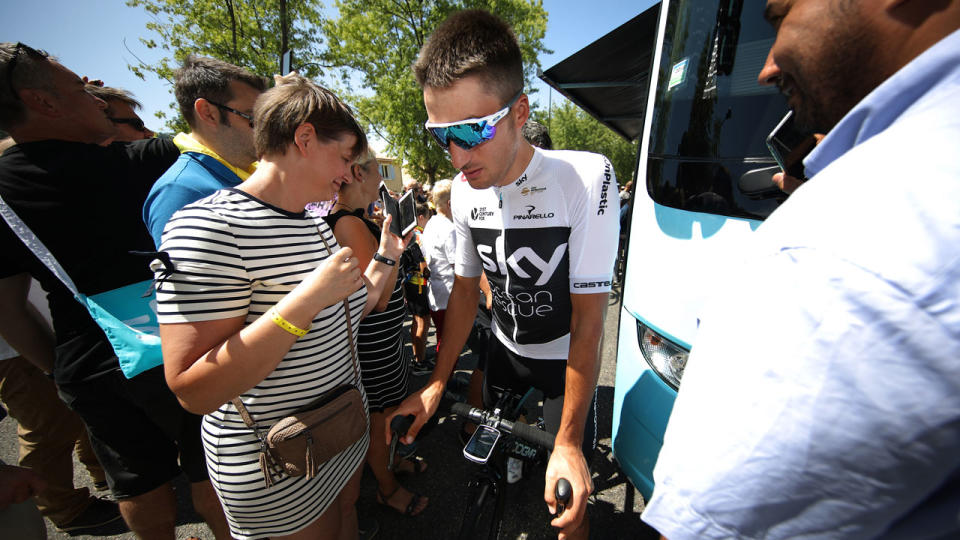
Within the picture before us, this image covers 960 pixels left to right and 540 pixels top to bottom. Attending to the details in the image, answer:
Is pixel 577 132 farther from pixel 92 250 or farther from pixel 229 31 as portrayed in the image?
pixel 92 250

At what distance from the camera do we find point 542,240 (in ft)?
5.32

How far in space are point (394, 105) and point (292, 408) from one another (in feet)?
53.5

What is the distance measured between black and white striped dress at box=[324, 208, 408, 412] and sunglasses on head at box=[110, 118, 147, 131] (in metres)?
2.39

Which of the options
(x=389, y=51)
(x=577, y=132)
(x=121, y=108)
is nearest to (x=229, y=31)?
(x=389, y=51)

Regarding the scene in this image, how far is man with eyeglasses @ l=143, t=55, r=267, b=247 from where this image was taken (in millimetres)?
1798

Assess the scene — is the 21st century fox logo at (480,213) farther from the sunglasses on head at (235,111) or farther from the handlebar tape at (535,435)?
the sunglasses on head at (235,111)

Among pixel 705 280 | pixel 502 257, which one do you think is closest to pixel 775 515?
pixel 705 280

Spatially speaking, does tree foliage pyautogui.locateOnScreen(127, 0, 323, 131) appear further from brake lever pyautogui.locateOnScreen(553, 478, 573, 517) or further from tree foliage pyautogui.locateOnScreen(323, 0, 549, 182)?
brake lever pyautogui.locateOnScreen(553, 478, 573, 517)

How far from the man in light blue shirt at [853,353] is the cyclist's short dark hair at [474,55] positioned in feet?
3.56

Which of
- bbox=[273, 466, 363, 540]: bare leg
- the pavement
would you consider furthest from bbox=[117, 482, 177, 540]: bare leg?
bbox=[273, 466, 363, 540]: bare leg

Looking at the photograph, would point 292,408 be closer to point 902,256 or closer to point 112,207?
point 112,207

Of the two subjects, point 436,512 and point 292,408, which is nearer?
point 292,408

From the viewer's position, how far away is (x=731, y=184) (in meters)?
1.66

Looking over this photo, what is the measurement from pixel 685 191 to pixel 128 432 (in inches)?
132
